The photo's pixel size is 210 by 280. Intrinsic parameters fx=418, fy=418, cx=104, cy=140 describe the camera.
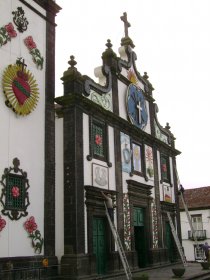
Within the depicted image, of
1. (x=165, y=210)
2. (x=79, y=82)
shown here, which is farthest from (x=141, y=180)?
(x=79, y=82)

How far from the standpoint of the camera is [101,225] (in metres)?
16.5

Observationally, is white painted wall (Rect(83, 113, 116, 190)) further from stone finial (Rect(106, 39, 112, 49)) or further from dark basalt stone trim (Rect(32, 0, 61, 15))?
stone finial (Rect(106, 39, 112, 49))

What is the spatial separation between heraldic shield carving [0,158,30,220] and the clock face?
798 centimetres

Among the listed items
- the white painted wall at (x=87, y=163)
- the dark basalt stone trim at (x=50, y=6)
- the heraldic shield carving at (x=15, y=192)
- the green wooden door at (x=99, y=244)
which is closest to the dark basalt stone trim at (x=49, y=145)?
the dark basalt stone trim at (x=50, y=6)

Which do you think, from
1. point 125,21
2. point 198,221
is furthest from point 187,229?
point 125,21

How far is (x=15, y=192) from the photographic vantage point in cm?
1291

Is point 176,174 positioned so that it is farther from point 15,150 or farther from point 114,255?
point 15,150

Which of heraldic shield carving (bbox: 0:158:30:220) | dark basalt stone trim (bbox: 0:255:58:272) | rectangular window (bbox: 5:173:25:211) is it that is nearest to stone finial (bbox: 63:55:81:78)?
heraldic shield carving (bbox: 0:158:30:220)

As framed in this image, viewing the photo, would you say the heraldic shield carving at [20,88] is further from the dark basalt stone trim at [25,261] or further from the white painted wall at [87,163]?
the dark basalt stone trim at [25,261]

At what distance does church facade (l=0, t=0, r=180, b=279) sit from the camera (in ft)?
43.4

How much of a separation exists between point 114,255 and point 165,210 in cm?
686

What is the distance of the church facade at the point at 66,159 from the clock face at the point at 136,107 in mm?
97

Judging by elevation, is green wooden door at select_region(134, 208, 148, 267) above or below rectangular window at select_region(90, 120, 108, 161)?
below

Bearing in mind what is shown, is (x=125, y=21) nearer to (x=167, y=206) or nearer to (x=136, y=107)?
(x=136, y=107)
